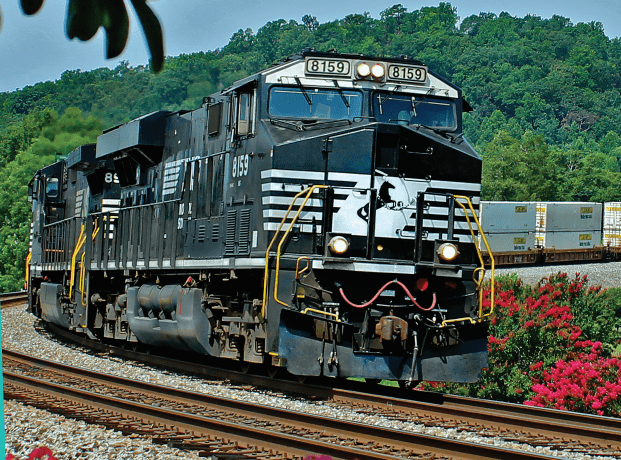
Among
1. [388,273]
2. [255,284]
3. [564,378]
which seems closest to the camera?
[388,273]

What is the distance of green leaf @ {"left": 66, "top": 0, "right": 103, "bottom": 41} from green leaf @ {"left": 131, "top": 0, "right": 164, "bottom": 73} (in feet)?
0.38

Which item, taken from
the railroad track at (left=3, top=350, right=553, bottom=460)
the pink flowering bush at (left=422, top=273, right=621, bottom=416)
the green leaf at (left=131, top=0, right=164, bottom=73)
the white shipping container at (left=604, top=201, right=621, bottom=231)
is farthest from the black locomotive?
the white shipping container at (left=604, top=201, right=621, bottom=231)

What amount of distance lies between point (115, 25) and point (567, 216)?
126 feet

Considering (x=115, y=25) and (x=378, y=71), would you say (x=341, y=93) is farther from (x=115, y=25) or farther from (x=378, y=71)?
(x=115, y=25)

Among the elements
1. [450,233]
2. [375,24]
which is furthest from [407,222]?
[375,24]

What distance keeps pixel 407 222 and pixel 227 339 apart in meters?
3.23

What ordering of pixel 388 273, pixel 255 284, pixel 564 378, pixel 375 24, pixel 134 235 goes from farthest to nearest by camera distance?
pixel 375 24 < pixel 134 235 < pixel 564 378 < pixel 255 284 < pixel 388 273

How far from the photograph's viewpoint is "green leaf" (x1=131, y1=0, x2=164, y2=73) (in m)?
2.27

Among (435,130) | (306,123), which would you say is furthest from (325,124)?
(435,130)

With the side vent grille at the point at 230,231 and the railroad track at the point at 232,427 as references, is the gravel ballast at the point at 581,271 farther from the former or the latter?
the railroad track at the point at 232,427

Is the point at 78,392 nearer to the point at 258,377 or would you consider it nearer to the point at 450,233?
the point at 258,377

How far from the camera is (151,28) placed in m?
2.30

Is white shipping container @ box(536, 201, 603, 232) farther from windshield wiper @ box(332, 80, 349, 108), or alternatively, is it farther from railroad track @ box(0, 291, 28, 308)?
windshield wiper @ box(332, 80, 349, 108)

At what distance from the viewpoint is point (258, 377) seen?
10.7 metres
